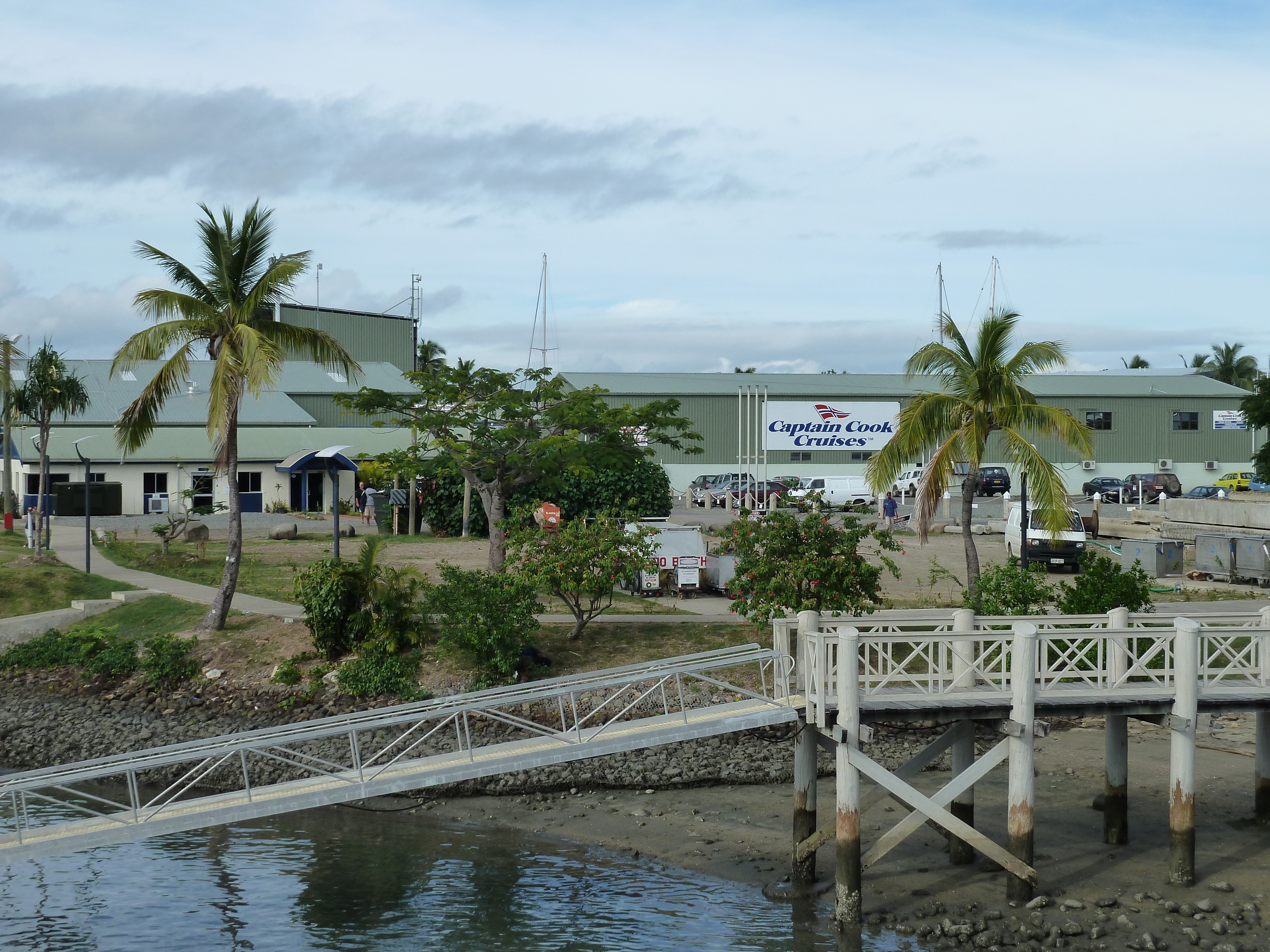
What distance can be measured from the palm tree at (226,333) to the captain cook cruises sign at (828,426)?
2486cm

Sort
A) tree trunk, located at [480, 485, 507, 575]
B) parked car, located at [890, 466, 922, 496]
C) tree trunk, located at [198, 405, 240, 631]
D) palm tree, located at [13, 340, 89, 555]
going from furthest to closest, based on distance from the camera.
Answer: parked car, located at [890, 466, 922, 496]
palm tree, located at [13, 340, 89, 555]
tree trunk, located at [480, 485, 507, 575]
tree trunk, located at [198, 405, 240, 631]

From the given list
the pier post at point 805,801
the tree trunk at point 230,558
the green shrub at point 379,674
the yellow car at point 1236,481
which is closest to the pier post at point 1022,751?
the pier post at point 805,801

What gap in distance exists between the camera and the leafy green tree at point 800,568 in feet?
72.1

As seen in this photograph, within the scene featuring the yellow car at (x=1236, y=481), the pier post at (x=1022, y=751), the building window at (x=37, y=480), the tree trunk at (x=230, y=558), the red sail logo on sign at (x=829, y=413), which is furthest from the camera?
the yellow car at (x=1236, y=481)

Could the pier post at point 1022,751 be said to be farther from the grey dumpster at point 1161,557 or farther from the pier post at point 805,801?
the grey dumpster at point 1161,557

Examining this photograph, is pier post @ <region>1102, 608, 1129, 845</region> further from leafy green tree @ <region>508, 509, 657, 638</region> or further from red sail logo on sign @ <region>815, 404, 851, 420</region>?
red sail logo on sign @ <region>815, 404, 851, 420</region>

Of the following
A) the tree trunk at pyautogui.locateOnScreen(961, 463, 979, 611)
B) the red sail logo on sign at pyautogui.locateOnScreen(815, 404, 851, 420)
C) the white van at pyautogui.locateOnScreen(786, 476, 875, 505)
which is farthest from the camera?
the white van at pyautogui.locateOnScreen(786, 476, 875, 505)

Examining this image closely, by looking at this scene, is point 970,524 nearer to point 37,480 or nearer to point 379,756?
point 379,756

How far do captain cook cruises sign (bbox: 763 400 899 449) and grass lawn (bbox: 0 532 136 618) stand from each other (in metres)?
24.3

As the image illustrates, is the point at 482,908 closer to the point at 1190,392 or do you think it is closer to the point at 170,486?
the point at 170,486

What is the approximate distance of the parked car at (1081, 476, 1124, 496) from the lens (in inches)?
2472

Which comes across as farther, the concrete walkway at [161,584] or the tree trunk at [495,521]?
the concrete walkway at [161,584]

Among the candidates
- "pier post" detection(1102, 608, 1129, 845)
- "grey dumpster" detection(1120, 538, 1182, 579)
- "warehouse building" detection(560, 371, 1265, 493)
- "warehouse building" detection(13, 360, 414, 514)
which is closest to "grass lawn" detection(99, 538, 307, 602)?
"warehouse building" detection(13, 360, 414, 514)

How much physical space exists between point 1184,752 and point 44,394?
139 ft
